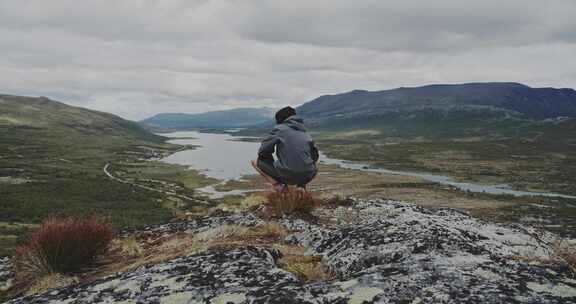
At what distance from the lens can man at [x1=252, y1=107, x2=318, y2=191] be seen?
10461mm

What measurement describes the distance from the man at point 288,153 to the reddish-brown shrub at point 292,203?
0.28 m

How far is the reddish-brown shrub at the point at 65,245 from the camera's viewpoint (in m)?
7.37

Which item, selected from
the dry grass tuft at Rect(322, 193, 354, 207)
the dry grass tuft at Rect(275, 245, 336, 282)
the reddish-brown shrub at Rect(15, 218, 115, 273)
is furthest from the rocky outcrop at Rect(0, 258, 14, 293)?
the dry grass tuft at Rect(322, 193, 354, 207)

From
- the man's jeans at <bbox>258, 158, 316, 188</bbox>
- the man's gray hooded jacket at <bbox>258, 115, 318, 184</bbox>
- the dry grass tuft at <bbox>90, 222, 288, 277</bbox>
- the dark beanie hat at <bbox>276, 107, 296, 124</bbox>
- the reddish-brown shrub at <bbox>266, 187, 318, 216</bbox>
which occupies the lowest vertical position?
the dry grass tuft at <bbox>90, 222, 288, 277</bbox>

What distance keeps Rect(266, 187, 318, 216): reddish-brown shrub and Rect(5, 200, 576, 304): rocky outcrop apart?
9.70 feet

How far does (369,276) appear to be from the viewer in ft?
15.9

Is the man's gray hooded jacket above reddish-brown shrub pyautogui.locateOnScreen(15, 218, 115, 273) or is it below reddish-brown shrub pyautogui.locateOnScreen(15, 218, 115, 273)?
above

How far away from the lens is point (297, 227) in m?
9.75

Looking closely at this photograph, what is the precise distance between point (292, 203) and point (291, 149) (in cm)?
149

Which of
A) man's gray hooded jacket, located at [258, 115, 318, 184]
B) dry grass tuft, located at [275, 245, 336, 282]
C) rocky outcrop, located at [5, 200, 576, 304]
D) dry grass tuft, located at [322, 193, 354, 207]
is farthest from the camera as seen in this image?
dry grass tuft, located at [322, 193, 354, 207]

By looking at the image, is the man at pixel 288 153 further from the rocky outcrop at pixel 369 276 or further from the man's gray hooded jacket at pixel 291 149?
the rocky outcrop at pixel 369 276

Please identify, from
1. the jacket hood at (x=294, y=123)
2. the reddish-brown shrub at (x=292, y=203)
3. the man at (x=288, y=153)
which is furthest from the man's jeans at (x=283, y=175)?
the jacket hood at (x=294, y=123)

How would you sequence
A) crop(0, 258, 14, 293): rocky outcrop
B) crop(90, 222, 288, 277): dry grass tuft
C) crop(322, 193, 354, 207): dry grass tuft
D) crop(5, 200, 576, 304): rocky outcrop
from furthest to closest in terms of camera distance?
crop(322, 193, 354, 207): dry grass tuft, crop(0, 258, 14, 293): rocky outcrop, crop(90, 222, 288, 277): dry grass tuft, crop(5, 200, 576, 304): rocky outcrop

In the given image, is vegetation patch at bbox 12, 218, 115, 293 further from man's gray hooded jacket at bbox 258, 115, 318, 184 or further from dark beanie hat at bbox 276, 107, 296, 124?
dark beanie hat at bbox 276, 107, 296, 124
